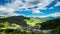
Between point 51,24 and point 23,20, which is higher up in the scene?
point 23,20

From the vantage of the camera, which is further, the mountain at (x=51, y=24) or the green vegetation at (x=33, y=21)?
the green vegetation at (x=33, y=21)

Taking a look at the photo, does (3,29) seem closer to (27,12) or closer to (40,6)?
(27,12)

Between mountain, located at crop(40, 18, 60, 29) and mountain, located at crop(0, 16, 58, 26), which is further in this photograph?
mountain, located at crop(0, 16, 58, 26)

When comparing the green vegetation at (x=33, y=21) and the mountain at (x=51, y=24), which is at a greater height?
the green vegetation at (x=33, y=21)

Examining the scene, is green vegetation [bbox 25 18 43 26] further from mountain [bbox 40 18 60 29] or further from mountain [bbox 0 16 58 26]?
mountain [bbox 40 18 60 29]

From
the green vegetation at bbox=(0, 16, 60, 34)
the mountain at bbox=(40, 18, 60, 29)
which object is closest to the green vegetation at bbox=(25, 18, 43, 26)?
the green vegetation at bbox=(0, 16, 60, 34)

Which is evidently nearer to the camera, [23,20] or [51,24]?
[51,24]

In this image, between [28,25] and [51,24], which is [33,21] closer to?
[28,25]

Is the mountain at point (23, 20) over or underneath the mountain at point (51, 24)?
over

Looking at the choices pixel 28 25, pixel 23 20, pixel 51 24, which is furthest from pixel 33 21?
pixel 51 24

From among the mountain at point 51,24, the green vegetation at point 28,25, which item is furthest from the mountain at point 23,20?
the mountain at point 51,24

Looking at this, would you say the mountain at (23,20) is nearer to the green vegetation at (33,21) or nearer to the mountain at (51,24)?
the green vegetation at (33,21)

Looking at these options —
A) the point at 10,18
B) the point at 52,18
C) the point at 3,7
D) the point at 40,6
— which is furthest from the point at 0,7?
the point at 52,18
